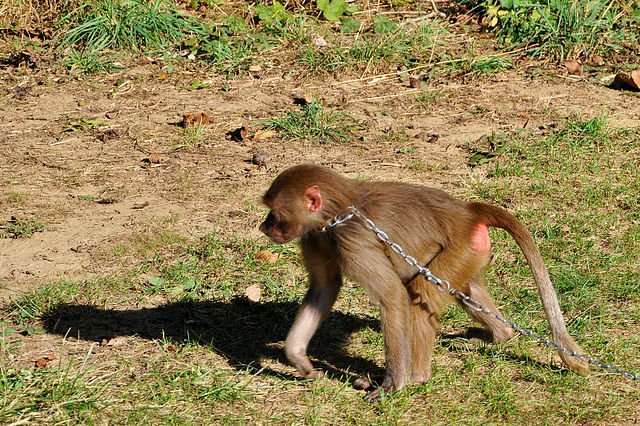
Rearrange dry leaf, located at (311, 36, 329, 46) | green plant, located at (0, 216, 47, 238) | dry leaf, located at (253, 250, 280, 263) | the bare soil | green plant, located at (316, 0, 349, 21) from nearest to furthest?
Result: dry leaf, located at (253, 250, 280, 263)
green plant, located at (0, 216, 47, 238)
the bare soil
dry leaf, located at (311, 36, 329, 46)
green plant, located at (316, 0, 349, 21)

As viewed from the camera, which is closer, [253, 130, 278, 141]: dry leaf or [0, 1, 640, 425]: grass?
[0, 1, 640, 425]: grass

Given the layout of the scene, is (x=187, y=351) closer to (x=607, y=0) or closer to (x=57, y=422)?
(x=57, y=422)

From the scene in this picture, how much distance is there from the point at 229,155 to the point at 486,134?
2806 millimetres

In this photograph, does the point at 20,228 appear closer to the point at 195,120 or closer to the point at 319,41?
the point at 195,120

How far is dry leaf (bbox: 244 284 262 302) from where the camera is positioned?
5727mm

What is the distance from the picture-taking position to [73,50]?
1021cm

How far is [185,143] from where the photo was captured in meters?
8.11

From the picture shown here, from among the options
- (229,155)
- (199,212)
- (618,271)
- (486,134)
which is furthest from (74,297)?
(486,134)

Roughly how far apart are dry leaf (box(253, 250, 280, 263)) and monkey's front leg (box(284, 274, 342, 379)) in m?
1.31

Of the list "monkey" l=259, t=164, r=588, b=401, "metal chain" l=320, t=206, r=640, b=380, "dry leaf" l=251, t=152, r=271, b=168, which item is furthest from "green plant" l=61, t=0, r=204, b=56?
"metal chain" l=320, t=206, r=640, b=380

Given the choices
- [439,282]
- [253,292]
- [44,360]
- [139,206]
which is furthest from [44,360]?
[439,282]

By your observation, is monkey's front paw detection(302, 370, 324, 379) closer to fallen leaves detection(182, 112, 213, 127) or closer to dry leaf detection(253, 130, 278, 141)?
dry leaf detection(253, 130, 278, 141)

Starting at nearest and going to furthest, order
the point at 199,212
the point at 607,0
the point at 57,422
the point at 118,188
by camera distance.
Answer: the point at 57,422
the point at 199,212
the point at 118,188
the point at 607,0

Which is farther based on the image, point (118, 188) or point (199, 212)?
point (118, 188)
